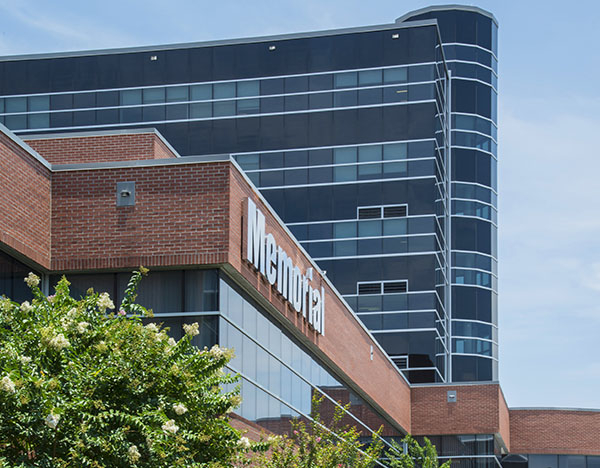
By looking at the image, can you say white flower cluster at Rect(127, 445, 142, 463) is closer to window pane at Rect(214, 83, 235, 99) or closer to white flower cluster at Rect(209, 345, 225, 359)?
white flower cluster at Rect(209, 345, 225, 359)

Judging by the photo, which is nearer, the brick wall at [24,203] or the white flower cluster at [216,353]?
the white flower cluster at [216,353]

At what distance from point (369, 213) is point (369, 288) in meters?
4.33

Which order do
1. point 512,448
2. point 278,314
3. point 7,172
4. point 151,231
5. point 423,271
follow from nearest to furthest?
point 7,172
point 151,231
point 278,314
point 512,448
point 423,271

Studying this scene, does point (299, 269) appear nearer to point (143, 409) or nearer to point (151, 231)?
point (151, 231)

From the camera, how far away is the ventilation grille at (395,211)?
7000cm

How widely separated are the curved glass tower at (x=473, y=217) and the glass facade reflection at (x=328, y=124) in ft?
19.4

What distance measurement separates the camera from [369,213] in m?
70.1

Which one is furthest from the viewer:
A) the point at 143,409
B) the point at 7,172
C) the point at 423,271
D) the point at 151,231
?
the point at 423,271

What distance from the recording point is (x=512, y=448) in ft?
194

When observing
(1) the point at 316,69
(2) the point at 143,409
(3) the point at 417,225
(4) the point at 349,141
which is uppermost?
(1) the point at 316,69

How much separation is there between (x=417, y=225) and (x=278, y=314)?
139ft

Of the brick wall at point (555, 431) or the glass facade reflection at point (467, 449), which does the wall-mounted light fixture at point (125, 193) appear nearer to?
the glass facade reflection at point (467, 449)

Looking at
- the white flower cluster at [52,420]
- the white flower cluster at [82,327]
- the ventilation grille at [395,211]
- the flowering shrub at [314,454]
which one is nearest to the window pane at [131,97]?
the ventilation grille at [395,211]

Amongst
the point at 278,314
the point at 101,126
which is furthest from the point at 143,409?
the point at 101,126
